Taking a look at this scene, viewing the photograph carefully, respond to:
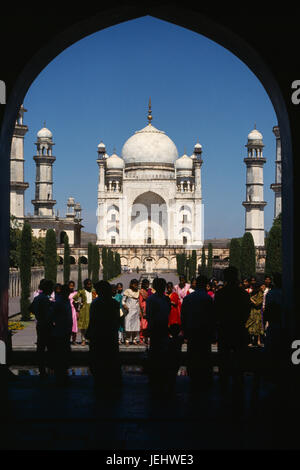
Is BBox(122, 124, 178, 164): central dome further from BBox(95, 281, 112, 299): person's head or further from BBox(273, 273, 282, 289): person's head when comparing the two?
BBox(95, 281, 112, 299): person's head

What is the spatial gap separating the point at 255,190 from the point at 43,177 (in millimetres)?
14406

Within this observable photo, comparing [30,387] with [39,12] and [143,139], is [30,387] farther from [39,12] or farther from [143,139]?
[143,139]

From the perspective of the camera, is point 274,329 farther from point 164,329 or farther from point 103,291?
point 103,291

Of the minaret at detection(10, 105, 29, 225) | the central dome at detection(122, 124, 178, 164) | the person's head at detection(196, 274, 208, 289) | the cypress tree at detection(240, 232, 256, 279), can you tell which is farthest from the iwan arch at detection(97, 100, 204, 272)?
the person's head at detection(196, 274, 208, 289)

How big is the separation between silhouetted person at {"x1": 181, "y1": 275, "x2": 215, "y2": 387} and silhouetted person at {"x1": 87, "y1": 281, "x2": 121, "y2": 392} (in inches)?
20.7

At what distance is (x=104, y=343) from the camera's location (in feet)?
12.8

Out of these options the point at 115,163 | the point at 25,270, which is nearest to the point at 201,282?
the point at 25,270

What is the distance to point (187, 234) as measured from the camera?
40750mm

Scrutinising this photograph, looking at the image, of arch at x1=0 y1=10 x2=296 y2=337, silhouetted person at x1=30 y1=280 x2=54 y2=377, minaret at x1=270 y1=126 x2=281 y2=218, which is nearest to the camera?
arch at x1=0 y1=10 x2=296 y2=337

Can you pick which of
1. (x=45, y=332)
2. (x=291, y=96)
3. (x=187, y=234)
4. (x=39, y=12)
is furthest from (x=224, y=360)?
(x=187, y=234)

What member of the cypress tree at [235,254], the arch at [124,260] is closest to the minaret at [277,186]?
the arch at [124,260]

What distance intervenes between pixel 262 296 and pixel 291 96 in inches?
139

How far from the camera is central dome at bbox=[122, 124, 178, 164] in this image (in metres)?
42.0

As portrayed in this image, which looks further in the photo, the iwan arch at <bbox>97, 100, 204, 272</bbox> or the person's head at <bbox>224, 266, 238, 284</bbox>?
the iwan arch at <bbox>97, 100, 204, 272</bbox>
